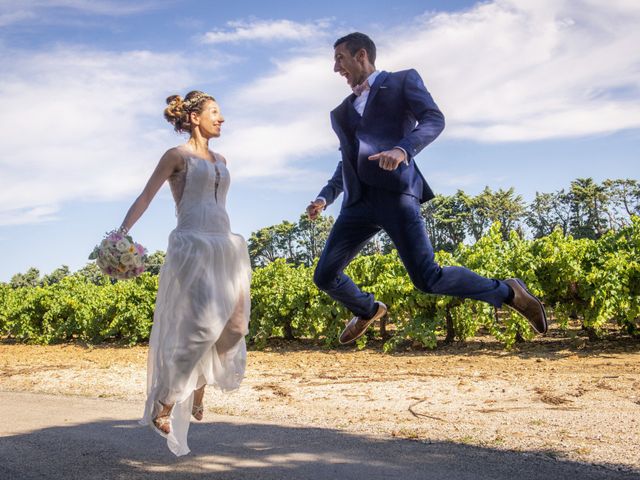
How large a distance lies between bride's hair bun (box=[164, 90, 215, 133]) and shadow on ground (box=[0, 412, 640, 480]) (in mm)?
2392

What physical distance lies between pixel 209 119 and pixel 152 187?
23.1 inches

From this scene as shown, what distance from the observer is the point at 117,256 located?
4043 mm

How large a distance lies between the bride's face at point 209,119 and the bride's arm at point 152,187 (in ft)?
0.91

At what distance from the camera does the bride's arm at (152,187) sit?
4078 millimetres

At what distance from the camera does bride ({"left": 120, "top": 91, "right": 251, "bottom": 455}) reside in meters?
4.12

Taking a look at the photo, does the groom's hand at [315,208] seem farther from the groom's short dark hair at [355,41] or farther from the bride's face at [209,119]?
the groom's short dark hair at [355,41]

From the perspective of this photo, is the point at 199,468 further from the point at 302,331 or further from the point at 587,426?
the point at 302,331

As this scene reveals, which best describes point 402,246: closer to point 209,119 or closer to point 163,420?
point 209,119

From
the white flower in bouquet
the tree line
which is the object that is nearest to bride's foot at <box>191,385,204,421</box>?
the white flower in bouquet

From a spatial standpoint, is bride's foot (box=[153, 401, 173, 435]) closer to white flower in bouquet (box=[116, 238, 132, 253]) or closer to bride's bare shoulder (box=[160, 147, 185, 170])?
white flower in bouquet (box=[116, 238, 132, 253])

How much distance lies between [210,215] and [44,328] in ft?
51.4

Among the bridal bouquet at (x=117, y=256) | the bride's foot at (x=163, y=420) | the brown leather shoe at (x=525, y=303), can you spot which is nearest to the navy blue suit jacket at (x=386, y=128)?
the brown leather shoe at (x=525, y=303)

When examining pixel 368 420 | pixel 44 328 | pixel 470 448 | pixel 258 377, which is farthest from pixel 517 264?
pixel 44 328

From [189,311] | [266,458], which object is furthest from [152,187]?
[266,458]
